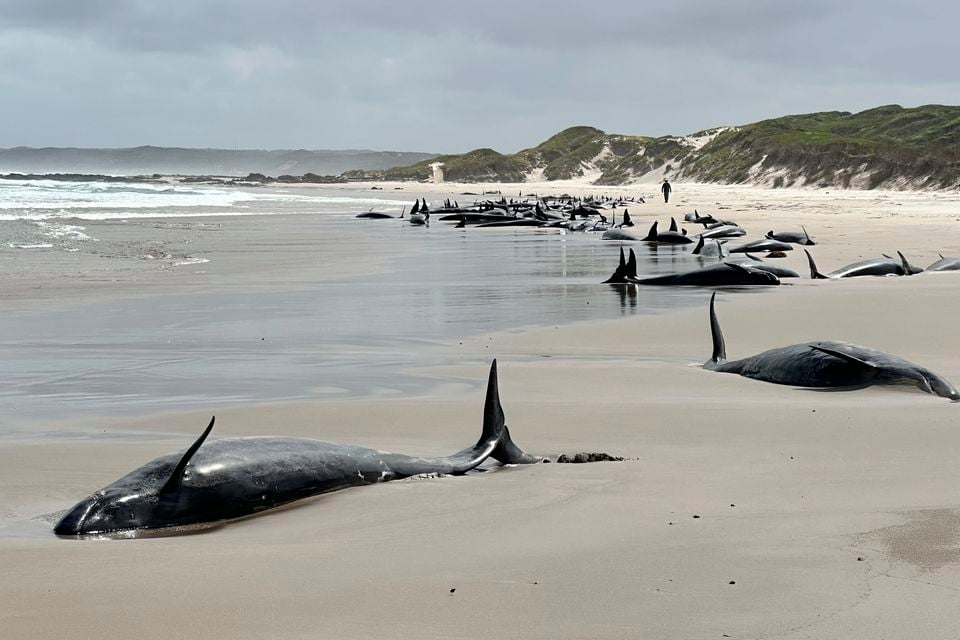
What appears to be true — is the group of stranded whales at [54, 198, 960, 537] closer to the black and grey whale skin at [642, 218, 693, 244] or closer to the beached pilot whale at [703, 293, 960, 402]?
the beached pilot whale at [703, 293, 960, 402]

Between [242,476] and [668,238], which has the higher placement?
[242,476]

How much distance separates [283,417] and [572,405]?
162cm

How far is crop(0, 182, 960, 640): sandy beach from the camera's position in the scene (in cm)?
287

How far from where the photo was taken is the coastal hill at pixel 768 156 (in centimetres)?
4925

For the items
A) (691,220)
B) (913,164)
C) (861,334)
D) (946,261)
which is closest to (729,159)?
(913,164)

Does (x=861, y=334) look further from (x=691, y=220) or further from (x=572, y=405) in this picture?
(x=691, y=220)

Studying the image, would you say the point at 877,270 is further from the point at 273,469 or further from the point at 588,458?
the point at 273,469

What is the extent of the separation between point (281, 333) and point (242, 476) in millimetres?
5122

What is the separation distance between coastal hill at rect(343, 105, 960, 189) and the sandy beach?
40.1 meters

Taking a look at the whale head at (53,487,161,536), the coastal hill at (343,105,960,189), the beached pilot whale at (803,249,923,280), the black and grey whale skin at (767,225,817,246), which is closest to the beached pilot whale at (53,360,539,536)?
the whale head at (53,487,161,536)

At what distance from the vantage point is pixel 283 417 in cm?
594

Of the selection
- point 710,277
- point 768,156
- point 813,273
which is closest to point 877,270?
point 813,273

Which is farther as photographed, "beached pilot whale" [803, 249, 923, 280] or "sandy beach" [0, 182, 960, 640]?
"beached pilot whale" [803, 249, 923, 280]

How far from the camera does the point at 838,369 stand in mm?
6496
